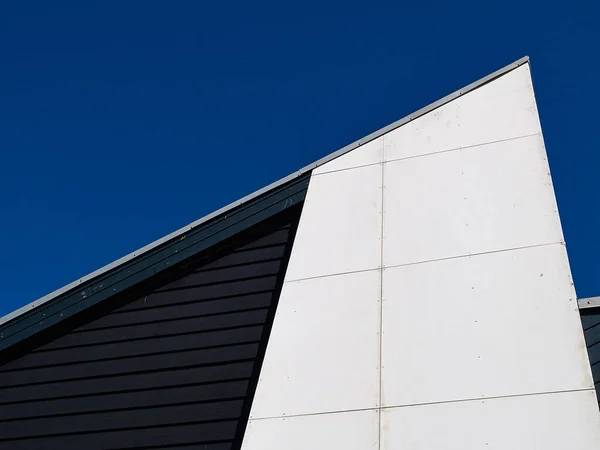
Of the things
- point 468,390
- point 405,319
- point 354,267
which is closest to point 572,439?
point 468,390

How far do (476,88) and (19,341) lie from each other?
5037mm

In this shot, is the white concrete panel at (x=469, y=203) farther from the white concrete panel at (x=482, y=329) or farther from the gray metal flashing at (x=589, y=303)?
the gray metal flashing at (x=589, y=303)

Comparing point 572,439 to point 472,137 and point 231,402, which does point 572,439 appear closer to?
point 231,402

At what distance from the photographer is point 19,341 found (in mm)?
7000

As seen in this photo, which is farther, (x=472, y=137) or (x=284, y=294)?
(x=472, y=137)

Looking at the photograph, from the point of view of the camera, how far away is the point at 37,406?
6570 millimetres

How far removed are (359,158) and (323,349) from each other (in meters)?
2.32

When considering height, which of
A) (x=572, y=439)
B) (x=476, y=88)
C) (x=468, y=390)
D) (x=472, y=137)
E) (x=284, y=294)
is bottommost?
(x=572, y=439)

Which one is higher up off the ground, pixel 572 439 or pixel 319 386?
pixel 319 386

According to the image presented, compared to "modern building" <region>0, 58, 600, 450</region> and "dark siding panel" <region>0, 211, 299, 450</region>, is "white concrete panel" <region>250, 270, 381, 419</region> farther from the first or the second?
"dark siding panel" <region>0, 211, 299, 450</region>

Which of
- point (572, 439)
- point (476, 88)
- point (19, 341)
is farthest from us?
point (476, 88)

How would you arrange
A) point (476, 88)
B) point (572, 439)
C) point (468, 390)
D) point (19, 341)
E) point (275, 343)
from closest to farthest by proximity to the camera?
point (572, 439)
point (468, 390)
point (275, 343)
point (19, 341)
point (476, 88)

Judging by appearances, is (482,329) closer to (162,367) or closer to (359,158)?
(359,158)

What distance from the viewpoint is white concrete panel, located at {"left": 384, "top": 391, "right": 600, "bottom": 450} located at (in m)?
5.00
